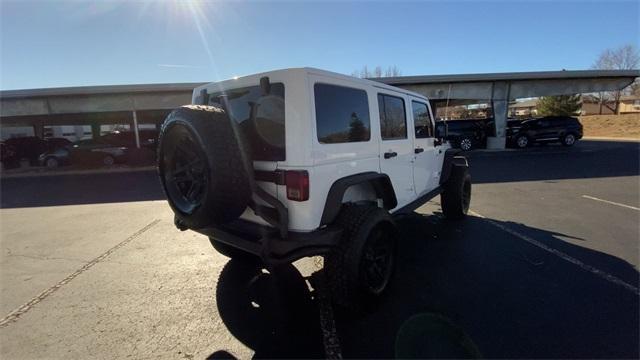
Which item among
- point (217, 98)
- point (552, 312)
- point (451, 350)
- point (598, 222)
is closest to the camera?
point (451, 350)

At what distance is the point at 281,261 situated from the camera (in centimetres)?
273

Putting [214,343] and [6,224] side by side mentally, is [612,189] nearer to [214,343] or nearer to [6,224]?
[214,343]

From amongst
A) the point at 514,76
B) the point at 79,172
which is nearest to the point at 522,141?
the point at 514,76

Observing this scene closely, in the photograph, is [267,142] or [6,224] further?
[6,224]

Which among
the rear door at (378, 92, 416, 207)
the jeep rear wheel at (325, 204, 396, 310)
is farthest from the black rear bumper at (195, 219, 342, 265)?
the rear door at (378, 92, 416, 207)

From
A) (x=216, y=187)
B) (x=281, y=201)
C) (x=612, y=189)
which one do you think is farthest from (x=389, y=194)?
(x=612, y=189)

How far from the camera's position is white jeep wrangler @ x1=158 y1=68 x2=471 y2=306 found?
2.72 metres

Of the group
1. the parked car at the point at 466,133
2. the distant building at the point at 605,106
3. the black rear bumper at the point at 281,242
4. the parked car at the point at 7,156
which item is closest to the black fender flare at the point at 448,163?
the black rear bumper at the point at 281,242

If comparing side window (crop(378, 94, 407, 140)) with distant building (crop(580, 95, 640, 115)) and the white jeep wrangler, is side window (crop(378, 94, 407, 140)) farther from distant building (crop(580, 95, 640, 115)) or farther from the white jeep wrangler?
distant building (crop(580, 95, 640, 115))

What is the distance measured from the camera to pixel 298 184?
2.74 m

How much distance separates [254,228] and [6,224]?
7.36 m

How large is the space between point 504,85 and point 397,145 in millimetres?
20300

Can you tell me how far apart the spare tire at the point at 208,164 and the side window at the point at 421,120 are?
2.67 metres

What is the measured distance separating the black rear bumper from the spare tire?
278 millimetres
